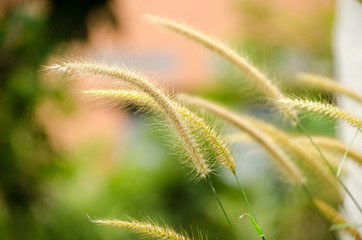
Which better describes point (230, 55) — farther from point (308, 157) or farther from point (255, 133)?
point (308, 157)

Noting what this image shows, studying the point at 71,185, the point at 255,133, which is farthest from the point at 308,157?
the point at 71,185

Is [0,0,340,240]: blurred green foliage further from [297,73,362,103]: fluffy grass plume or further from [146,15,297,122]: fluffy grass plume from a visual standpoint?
[146,15,297,122]: fluffy grass plume

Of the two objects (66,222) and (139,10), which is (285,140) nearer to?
(66,222)

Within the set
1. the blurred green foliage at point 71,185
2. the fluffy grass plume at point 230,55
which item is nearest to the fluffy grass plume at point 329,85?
the fluffy grass plume at point 230,55

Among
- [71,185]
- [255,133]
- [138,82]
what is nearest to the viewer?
[138,82]

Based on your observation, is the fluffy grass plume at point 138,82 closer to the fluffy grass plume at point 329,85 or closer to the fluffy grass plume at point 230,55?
the fluffy grass plume at point 230,55
